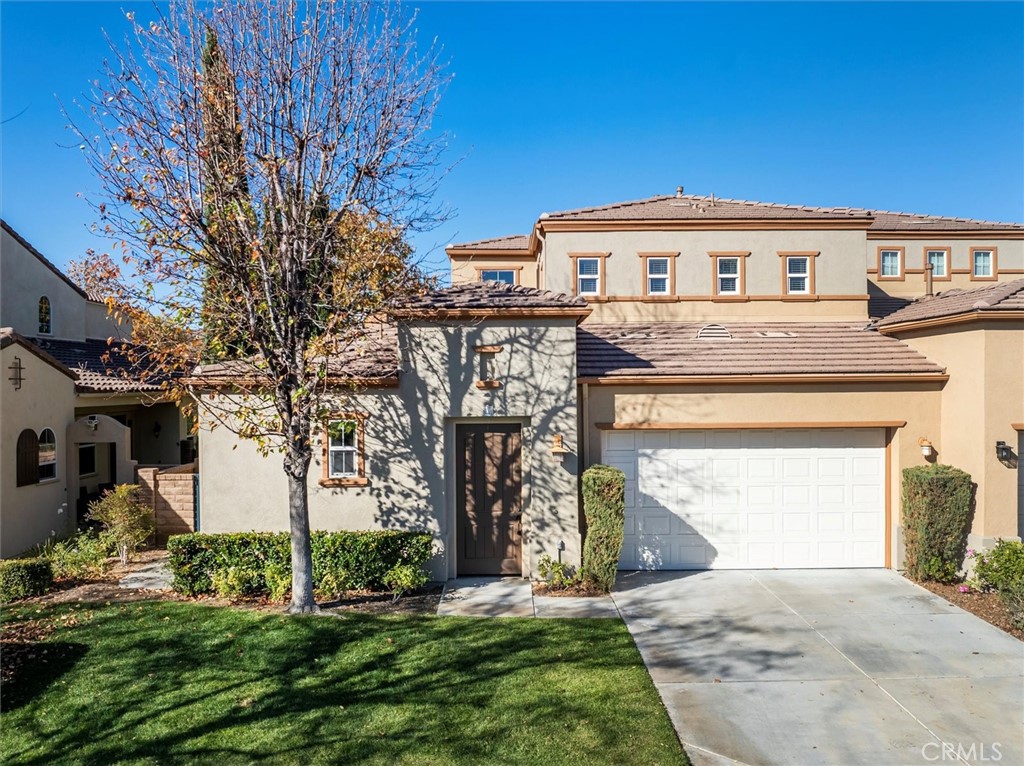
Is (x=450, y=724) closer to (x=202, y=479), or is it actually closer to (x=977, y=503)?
(x=202, y=479)

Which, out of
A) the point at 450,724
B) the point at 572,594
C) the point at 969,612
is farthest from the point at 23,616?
the point at 969,612

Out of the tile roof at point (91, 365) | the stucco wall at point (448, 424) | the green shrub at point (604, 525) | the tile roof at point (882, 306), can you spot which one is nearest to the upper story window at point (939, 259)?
the tile roof at point (882, 306)

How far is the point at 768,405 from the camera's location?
36.7 ft

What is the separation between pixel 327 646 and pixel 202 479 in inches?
180

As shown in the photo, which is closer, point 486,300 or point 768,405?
point 486,300

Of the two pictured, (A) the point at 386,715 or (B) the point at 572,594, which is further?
(B) the point at 572,594

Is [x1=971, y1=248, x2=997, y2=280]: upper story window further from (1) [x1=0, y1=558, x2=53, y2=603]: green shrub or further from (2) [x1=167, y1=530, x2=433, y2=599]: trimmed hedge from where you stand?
(1) [x1=0, y1=558, x2=53, y2=603]: green shrub

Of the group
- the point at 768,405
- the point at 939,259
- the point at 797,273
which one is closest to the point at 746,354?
the point at 768,405

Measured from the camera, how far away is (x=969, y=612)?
905cm

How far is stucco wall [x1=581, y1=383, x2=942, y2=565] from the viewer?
11.1m

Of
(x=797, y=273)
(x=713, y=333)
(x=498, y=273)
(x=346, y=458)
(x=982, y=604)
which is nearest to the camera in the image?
(x=982, y=604)

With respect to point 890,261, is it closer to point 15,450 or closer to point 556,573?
point 556,573

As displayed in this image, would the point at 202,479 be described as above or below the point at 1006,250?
below

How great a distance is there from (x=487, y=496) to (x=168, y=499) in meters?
7.01
